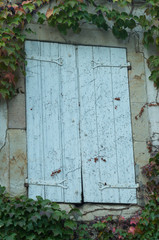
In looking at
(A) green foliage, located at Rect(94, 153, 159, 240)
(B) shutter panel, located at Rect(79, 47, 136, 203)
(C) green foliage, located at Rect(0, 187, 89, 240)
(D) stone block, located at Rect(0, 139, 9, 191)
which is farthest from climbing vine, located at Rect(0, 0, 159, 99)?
(A) green foliage, located at Rect(94, 153, 159, 240)

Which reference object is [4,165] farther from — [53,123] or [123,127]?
[123,127]

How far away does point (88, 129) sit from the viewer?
6492mm

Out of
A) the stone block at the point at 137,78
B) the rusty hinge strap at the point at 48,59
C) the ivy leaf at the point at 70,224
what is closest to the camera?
the ivy leaf at the point at 70,224

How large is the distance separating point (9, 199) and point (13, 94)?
1.20 metres

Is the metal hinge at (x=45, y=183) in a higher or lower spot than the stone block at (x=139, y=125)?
lower

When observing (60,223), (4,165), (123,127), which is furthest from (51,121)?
(60,223)

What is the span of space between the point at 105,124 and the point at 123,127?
8.5 inches

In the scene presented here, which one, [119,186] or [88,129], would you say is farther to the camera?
[88,129]

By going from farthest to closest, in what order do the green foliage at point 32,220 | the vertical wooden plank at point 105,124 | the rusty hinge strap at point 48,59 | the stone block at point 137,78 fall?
the stone block at point 137,78 < the rusty hinge strap at point 48,59 < the vertical wooden plank at point 105,124 < the green foliage at point 32,220

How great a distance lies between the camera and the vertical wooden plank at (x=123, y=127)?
21.0ft

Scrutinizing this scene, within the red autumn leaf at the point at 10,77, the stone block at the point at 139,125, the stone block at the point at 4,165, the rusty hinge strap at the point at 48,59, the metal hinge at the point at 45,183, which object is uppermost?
the rusty hinge strap at the point at 48,59

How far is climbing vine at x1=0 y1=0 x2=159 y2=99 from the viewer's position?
627 centimetres

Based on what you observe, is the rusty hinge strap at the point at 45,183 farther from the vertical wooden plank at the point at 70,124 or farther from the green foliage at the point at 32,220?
the green foliage at the point at 32,220

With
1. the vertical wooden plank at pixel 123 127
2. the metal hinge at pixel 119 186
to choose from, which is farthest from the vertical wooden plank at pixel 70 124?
the vertical wooden plank at pixel 123 127
